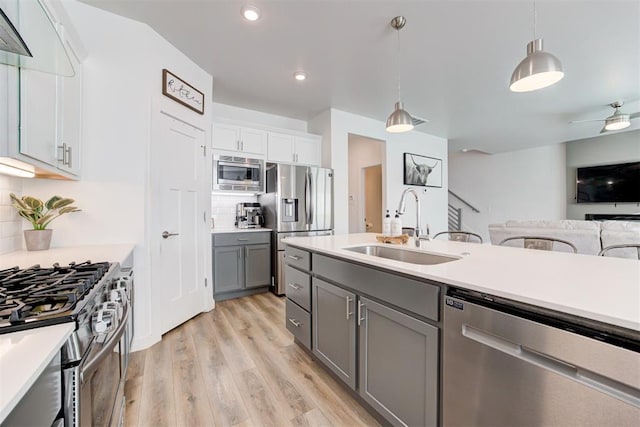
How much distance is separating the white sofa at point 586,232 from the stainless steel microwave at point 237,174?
3.48 metres

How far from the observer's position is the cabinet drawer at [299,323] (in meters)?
1.96

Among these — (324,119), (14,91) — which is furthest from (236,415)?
(324,119)

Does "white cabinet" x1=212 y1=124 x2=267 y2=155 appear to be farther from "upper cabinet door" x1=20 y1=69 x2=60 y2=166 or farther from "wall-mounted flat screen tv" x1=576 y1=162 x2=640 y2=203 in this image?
"wall-mounted flat screen tv" x1=576 y1=162 x2=640 y2=203

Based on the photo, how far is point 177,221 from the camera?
255 cm

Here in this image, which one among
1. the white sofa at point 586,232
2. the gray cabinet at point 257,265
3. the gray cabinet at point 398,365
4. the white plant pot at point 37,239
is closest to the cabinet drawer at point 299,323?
the gray cabinet at point 398,365

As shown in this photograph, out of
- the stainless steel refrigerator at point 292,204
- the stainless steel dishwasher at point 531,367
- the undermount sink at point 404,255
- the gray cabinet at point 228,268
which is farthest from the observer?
the stainless steel refrigerator at point 292,204

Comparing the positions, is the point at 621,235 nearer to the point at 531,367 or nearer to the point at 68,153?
the point at 531,367

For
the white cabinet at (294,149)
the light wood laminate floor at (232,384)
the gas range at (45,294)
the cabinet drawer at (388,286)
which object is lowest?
the light wood laminate floor at (232,384)

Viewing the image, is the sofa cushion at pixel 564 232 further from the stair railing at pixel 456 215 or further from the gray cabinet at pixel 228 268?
the stair railing at pixel 456 215

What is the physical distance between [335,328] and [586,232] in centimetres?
347

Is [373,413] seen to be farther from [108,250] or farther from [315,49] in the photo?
[315,49]

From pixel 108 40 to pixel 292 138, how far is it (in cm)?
231

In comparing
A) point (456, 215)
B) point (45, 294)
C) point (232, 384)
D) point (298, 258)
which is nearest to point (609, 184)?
point (456, 215)

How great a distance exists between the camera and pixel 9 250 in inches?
66.7
